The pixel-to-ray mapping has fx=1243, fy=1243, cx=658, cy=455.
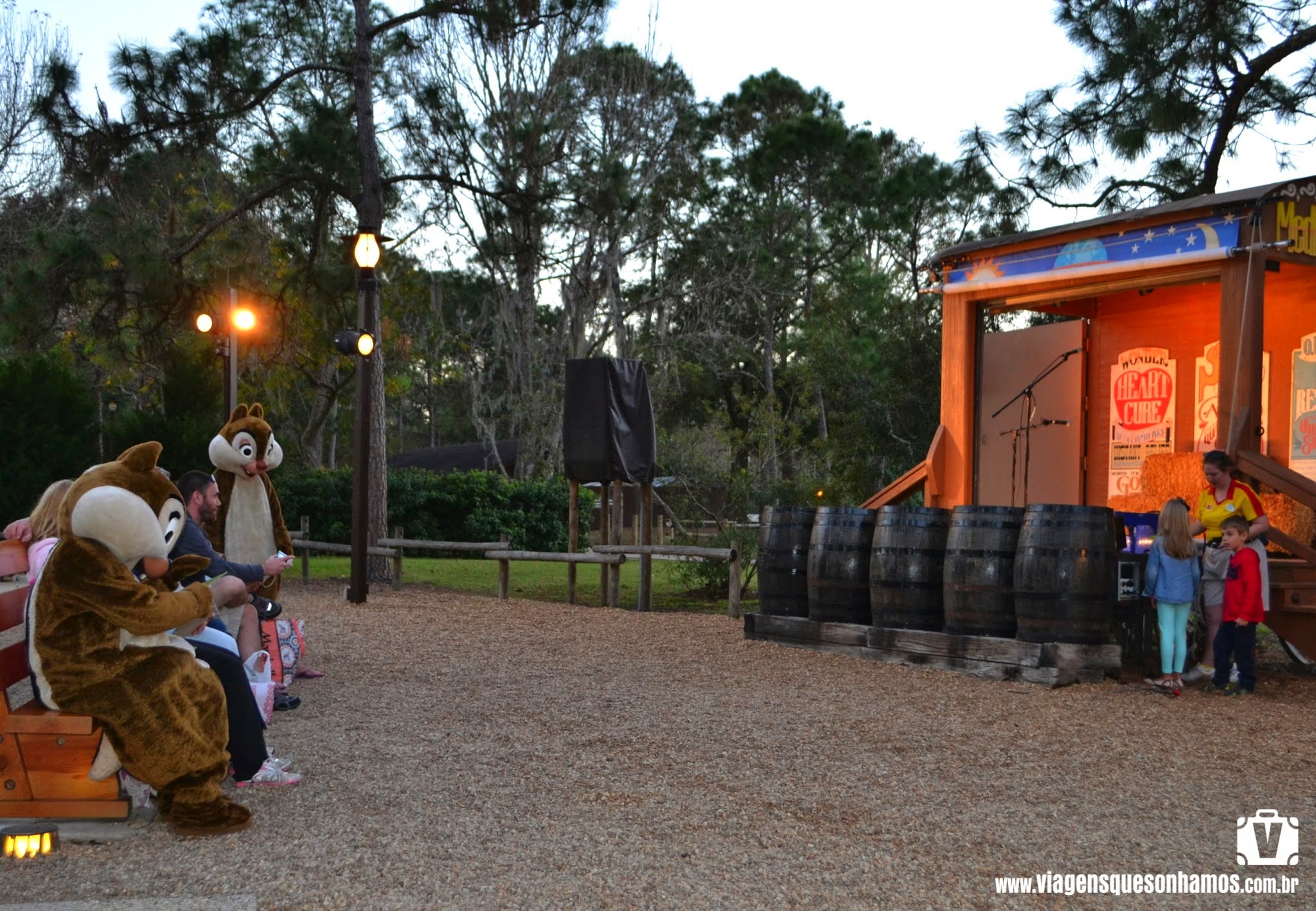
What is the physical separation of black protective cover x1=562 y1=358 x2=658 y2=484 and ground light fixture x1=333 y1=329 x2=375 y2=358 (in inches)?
79.8

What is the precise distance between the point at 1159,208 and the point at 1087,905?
254 inches

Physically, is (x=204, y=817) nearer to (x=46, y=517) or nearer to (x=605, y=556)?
(x=46, y=517)

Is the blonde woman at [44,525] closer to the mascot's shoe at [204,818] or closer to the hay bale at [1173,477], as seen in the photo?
the mascot's shoe at [204,818]

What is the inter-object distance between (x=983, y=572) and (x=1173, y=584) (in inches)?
43.1

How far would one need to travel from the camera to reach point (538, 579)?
18094 mm

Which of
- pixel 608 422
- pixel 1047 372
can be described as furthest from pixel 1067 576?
pixel 608 422

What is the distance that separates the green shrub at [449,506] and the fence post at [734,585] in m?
9.35

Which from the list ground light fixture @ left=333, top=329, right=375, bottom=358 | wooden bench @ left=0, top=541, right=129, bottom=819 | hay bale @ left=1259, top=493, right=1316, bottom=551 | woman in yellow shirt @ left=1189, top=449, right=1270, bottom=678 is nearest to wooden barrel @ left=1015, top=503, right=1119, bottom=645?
woman in yellow shirt @ left=1189, top=449, right=1270, bottom=678

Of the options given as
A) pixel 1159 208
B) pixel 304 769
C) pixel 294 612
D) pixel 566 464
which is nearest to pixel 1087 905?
pixel 304 769

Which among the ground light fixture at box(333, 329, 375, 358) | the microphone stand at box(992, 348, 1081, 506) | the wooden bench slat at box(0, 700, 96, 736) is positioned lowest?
the wooden bench slat at box(0, 700, 96, 736)

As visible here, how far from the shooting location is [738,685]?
7.41 meters

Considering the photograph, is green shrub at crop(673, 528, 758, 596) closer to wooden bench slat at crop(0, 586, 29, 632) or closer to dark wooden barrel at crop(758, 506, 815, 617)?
dark wooden barrel at crop(758, 506, 815, 617)

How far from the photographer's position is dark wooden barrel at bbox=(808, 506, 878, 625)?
8.64 meters

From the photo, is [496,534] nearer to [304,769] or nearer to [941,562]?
[941,562]
